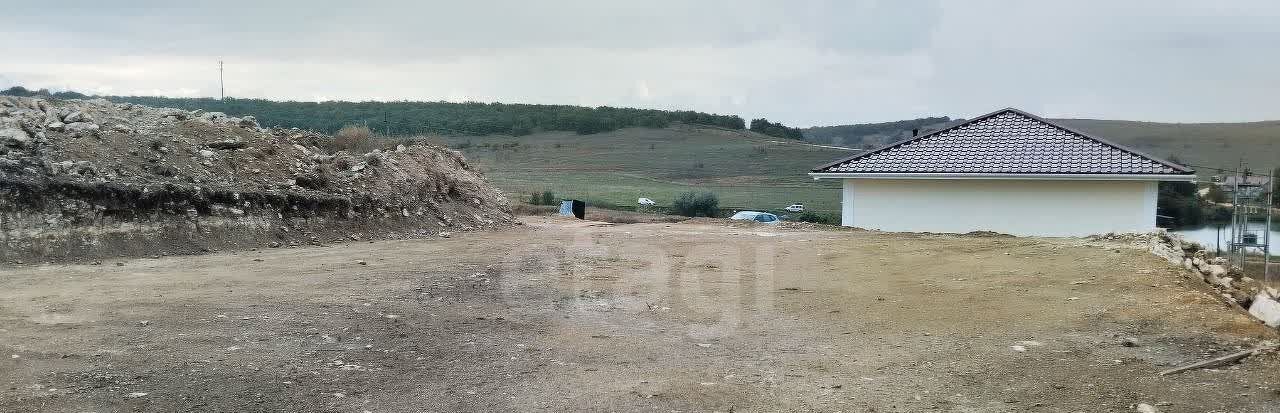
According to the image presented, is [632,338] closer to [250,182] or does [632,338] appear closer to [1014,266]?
[1014,266]

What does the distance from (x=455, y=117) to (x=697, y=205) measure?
48.5 metres

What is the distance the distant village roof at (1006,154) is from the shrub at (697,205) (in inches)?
517

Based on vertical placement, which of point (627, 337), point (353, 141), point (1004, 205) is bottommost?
point (627, 337)

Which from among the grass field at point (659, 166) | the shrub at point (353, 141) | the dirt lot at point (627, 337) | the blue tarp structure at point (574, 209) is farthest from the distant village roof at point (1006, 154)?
the shrub at point (353, 141)

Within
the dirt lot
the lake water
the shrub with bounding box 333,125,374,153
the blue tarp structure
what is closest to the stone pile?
the dirt lot

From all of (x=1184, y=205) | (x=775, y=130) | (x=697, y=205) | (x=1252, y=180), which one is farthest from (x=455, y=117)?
(x=1252, y=180)

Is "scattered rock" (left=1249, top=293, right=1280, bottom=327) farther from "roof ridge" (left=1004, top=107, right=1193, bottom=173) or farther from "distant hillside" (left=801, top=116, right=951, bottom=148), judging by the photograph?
"distant hillside" (left=801, top=116, right=951, bottom=148)

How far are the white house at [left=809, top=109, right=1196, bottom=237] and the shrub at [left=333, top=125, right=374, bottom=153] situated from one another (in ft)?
37.2

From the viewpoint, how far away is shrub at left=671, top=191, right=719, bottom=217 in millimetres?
32438

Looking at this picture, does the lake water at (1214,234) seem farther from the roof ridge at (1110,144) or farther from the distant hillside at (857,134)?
the distant hillside at (857,134)

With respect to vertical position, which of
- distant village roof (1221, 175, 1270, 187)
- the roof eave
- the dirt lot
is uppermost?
distant village roof (1221, 175, 1270, 187)

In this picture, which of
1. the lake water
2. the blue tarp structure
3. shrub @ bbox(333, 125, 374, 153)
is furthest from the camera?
the blue tarp structure

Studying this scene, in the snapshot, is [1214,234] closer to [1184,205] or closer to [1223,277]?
[1184,205]

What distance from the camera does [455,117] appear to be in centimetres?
7719
